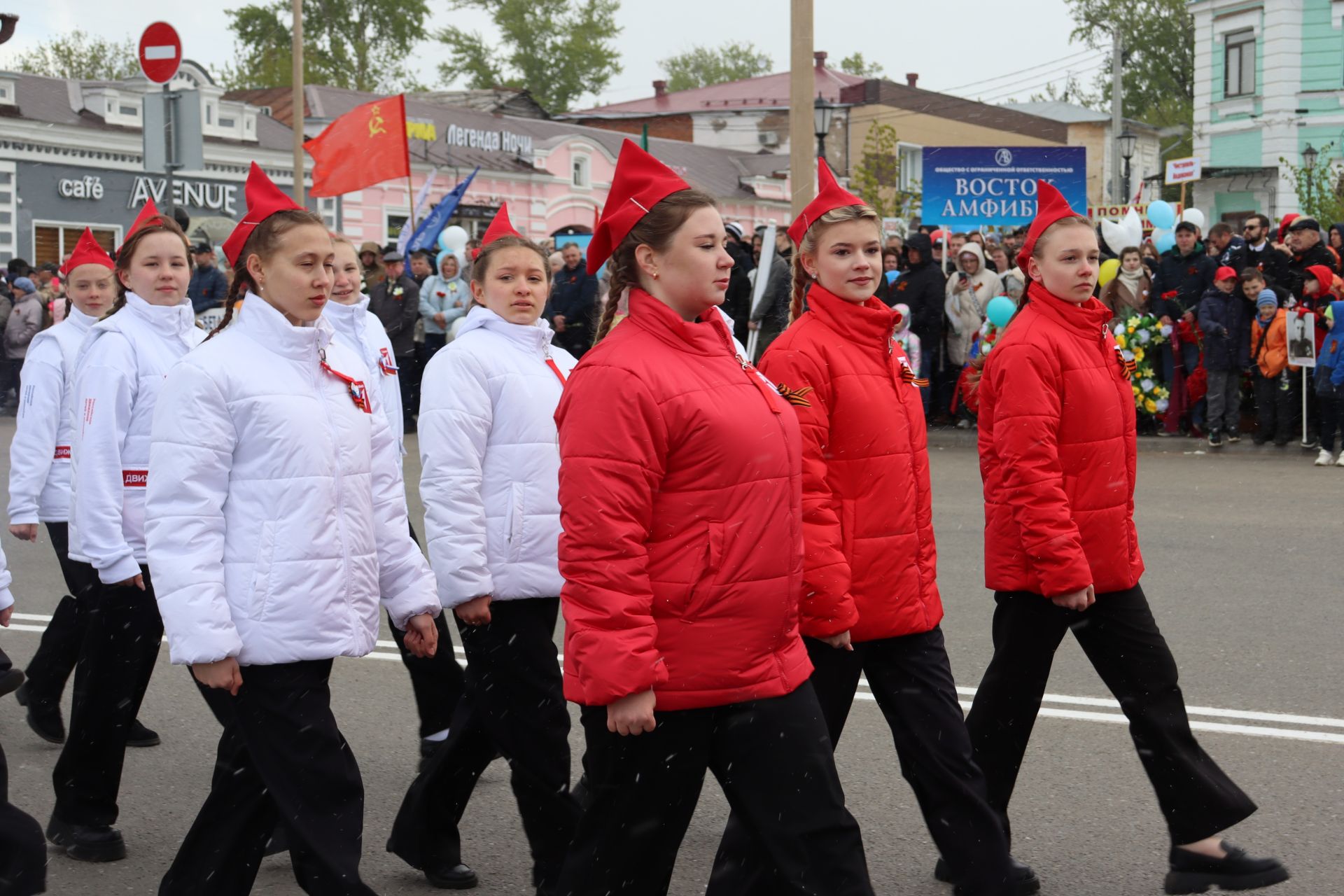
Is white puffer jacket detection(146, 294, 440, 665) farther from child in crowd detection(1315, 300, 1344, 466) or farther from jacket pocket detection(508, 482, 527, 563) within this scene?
child in crowd detection(1315, 300, 1344, 466)

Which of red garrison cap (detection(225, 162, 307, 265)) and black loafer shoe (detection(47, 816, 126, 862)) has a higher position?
red garrison cap (detection(225, 162, 307, 265))

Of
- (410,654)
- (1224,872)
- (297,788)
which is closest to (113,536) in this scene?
(410,654)

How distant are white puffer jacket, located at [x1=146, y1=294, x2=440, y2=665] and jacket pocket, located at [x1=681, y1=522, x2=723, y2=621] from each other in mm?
1049

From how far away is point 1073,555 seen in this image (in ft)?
14.7

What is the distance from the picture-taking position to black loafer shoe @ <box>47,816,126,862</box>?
510 centimetres

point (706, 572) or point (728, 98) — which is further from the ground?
point (728, 98)

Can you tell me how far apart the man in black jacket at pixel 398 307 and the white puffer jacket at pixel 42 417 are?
10829 millimetres

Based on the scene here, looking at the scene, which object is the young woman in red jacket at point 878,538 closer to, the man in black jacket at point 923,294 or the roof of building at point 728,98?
the man in black jacket at point 923,294

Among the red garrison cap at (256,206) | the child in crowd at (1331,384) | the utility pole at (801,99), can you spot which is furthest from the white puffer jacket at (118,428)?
the child in crowd at (1331,384)

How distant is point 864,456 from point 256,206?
1.73 metres

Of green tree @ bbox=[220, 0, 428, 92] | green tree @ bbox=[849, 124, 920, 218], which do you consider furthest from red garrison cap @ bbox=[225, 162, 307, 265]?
green tree @ bbox=[220, 0, 428, 92]

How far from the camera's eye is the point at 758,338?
49.7 ft

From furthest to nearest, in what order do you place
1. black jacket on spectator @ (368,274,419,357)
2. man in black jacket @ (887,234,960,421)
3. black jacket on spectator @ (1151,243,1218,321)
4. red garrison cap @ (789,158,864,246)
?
black jacket on spectator @ (368,274,419,357) < man in black jacket @ (887,234,960,421) < black jacket on spectator @ (1151,243,1218,321) < red garrison cap @ (789,158,864,246)

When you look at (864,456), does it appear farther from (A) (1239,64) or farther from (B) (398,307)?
(A) (1239,64)
